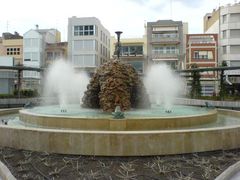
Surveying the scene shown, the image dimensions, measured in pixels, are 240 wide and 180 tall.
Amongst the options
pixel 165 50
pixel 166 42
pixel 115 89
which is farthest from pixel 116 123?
pixel 165 50

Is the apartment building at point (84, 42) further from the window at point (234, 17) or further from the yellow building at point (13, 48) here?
the window at point (234, 17)

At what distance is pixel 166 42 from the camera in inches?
2219

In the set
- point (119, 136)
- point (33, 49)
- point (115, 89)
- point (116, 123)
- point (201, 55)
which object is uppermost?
point (33, 49)

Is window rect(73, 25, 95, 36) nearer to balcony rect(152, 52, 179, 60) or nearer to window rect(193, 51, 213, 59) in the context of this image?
balcony rect(152, 52, 179, 60)

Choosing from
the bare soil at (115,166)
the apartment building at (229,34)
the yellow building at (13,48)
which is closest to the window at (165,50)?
the apartment building at (229,34)

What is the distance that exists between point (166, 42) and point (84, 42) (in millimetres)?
14197

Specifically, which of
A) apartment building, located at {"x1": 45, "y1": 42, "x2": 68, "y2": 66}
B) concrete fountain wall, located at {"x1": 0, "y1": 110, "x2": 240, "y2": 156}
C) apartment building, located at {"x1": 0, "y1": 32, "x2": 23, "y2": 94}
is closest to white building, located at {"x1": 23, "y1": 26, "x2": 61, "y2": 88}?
apartment building, located at {"x1": 45, "y1": 42, "x2": 68, "y2": 66}

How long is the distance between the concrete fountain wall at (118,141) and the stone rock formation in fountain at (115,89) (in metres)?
5.90

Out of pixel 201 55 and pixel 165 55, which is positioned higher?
pixel 165 55

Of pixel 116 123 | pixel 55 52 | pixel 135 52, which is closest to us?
pixel 116 123

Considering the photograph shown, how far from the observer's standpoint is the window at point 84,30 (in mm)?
55312

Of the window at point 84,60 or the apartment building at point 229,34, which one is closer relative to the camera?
the apartment building at point 229,34

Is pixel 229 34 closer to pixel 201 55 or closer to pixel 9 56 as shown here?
pixel 201 55

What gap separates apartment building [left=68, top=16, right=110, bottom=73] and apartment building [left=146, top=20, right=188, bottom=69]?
9.31 m
